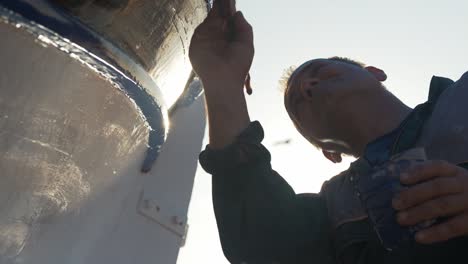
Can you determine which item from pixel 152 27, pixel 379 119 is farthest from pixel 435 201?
pixel 379 119

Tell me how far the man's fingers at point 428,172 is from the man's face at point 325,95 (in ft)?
2.45

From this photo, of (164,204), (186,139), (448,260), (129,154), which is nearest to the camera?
(448,260)

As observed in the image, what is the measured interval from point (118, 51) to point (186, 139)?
1009 millimetres

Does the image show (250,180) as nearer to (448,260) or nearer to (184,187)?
(448,260)

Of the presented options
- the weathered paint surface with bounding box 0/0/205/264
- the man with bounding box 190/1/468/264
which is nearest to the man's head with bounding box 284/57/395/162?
the man with bounding box 190/1/468/264

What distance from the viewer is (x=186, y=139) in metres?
1.88

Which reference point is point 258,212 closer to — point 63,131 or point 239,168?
point 239,168

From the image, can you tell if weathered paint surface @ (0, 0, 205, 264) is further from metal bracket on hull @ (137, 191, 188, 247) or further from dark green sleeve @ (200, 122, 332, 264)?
metal bracket on hull @ (137, 191, 188, 247)

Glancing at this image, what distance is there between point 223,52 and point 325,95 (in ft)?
1.50

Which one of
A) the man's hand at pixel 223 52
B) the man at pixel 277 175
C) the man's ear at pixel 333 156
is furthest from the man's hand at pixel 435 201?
the man's ear at pixel 333 156

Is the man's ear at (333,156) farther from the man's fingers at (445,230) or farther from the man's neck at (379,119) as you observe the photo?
the man's fingers at (445,230)

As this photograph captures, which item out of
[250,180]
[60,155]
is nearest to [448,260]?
[250,180]

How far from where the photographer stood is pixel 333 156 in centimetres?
193

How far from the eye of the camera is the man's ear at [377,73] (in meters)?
1.76
